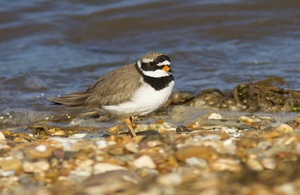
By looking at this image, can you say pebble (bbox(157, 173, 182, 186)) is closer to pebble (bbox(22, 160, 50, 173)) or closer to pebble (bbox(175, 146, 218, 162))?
pebble (bbox(175, 146, 218, 162))

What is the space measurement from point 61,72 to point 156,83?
4531mm

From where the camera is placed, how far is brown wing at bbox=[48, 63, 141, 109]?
5791mm

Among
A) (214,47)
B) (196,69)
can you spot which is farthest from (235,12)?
(196,69)

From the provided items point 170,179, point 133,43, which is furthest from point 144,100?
point 133,43

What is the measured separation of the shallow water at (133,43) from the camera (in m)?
9.33

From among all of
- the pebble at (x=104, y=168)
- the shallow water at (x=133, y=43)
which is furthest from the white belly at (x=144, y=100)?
the shallow water at (x=133, y=43)

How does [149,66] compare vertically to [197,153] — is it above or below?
above

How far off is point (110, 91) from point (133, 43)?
6.18 m

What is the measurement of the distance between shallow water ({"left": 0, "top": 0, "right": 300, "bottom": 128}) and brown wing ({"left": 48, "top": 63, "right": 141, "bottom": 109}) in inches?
68.7

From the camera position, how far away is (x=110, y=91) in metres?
5.91

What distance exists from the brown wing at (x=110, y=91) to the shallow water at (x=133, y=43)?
1744 mm

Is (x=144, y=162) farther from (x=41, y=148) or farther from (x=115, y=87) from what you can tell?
(x=115, y=87)

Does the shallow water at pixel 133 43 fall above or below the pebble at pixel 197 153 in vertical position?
below

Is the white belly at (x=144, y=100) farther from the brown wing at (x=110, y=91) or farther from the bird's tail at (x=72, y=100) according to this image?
the bird's tail at (x=72, y=100)
